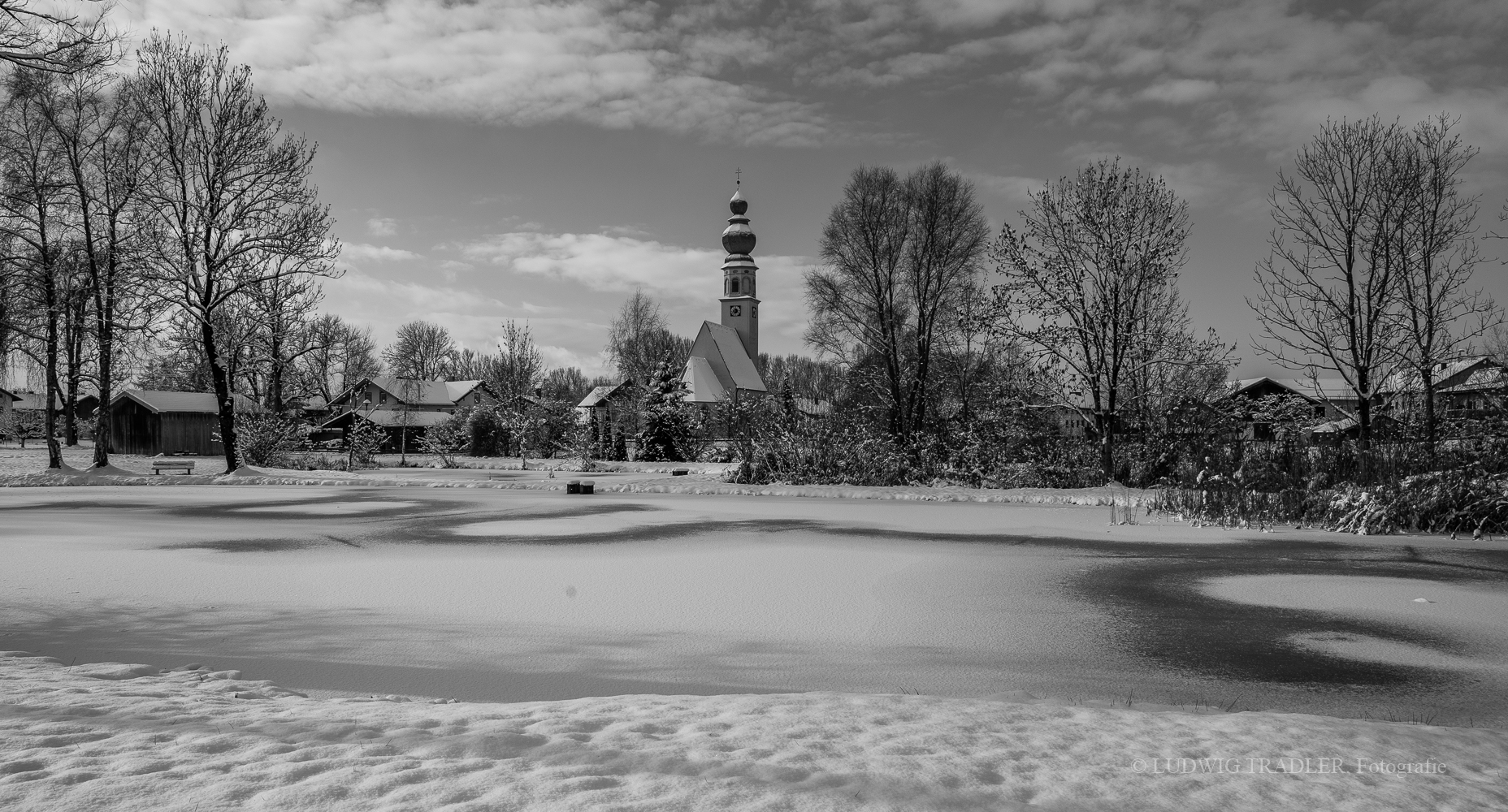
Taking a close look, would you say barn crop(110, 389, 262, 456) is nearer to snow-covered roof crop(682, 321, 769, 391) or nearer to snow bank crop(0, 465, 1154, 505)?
snow bank crop(0, 465, 1154, 505)

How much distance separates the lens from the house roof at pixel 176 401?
48909mm

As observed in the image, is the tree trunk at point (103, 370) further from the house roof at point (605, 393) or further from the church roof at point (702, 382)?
the church roof at point (702, 382)

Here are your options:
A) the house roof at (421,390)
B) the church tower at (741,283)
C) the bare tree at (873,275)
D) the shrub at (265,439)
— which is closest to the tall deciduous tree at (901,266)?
the bare tree at (873,275)

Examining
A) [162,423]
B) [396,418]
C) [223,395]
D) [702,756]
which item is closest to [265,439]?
[223,395]

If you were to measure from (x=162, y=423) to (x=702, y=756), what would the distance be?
184ft

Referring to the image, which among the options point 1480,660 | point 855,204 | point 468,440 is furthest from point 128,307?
point 1480,660

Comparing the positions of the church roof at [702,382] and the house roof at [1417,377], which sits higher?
the church roof at [702,382]

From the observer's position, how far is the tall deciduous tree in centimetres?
3856

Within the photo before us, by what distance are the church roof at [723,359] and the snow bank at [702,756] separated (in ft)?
209

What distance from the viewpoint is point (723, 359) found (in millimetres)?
72375

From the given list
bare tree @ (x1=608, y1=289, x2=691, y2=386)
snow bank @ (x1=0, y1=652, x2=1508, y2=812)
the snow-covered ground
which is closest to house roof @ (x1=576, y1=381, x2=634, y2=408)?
bare tree @ (x1=608, y1=289, x2=691, y2=386)

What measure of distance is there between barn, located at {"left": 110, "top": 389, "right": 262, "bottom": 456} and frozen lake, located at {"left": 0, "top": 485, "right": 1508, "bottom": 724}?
4039 cm

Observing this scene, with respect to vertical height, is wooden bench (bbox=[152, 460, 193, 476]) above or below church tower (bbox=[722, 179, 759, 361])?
below

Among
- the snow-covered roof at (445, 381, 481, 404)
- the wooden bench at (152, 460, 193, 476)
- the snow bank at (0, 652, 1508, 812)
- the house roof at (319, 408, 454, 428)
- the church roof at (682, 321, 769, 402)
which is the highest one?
the church roof at (682, 321, 769, 402)
